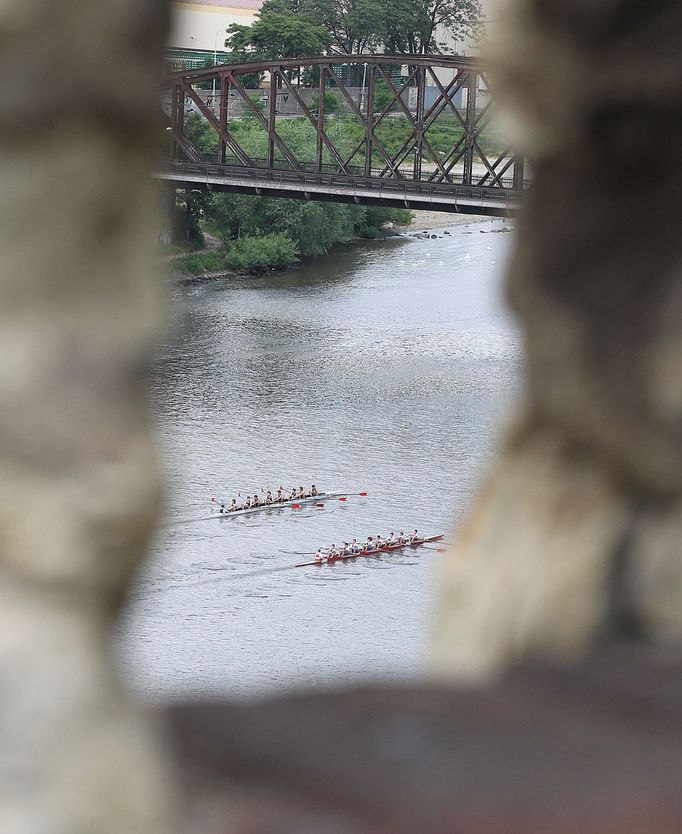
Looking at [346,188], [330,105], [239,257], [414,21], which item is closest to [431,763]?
[346,188]

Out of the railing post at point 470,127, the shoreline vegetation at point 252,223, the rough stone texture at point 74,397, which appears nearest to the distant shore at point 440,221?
the shoreline vegetation at point 252,223

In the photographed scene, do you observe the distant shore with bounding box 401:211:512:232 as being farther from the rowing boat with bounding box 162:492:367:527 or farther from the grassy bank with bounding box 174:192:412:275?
the rowing boat with bounding box 162:492:367:527

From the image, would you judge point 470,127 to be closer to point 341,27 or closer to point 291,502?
point 291,502

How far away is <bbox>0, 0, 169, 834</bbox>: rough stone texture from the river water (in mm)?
7892

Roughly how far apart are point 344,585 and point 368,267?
22.9 meters

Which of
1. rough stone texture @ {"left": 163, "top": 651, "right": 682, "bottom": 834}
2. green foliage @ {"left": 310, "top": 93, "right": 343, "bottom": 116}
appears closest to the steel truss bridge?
green foliage @ {"left": 310, "top": 93, "right": 343, "bottom": 116}

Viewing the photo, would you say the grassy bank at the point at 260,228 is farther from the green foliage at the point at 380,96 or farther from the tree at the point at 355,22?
the green foliage at the point at 380,96

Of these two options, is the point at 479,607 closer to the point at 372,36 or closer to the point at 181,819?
the point at 181,819

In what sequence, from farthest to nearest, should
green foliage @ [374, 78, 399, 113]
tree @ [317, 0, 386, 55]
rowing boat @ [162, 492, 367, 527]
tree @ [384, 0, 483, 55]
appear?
green foliage @ [374, 78, 399, 113]
tree @ [317, 0, 386, 55]
tree @ [384, 0, 483, 55]
rowing boat @ [162, 492, 367, 527]

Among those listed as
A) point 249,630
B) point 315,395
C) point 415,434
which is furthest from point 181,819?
point 315,395

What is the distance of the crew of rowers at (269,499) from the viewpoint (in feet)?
68.5

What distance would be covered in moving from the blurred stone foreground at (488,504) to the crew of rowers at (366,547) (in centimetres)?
1784

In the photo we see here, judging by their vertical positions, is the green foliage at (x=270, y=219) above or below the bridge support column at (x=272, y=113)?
below

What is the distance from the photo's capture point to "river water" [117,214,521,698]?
1645 centimetres
